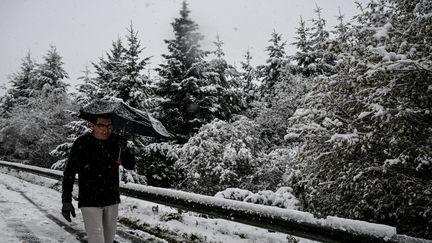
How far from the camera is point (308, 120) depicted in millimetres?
8117

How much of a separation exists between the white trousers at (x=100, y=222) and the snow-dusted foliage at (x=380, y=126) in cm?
392

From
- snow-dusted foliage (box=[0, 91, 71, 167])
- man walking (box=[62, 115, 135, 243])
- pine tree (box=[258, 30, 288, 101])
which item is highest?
pine tree (box=[258, 30, 288, 101])

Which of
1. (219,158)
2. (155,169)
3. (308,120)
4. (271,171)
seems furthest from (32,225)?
(155,169)

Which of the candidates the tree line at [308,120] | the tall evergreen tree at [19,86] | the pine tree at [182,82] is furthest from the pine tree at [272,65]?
the tall evergreen tree at [19,86]

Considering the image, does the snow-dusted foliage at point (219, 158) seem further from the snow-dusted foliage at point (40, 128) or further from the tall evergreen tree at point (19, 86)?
the tall evergreen tree at point (19, 86)

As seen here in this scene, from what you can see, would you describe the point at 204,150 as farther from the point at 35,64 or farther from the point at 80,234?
the point at 35,64

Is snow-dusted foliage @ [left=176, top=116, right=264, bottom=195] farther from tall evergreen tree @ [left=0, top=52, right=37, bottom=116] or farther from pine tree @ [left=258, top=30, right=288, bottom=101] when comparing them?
tall evergreen tree @ [left=0, top=52, right=37, bottom=116]

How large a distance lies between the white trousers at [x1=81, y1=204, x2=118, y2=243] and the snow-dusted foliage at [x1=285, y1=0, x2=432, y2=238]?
3922 millimetres

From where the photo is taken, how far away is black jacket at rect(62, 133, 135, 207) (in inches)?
139

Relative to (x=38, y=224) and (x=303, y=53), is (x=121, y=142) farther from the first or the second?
(x=303, y=53)

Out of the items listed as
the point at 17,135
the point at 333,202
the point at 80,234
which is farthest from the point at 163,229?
the point at 17,135

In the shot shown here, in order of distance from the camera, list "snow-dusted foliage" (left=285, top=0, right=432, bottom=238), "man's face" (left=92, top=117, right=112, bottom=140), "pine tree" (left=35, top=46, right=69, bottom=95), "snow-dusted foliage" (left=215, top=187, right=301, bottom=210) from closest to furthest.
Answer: "man's face" (left=92, top=117, right=112, bottom=140) < "snow-dusted foliage" (left=285, top=0, right=432, bottom=238) < "snow-dusted foliage" (left=215, top=187, right=301, bottom=210) < "pine tree" (left=35, top=46, right=69, bottom=95)

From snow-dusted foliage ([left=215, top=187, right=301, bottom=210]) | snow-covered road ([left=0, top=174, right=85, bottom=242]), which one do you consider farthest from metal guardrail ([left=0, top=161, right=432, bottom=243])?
snow-dusted foliage ([left=215, top=187, right=301, bottom=210])

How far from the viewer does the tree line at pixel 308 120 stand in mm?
6309
